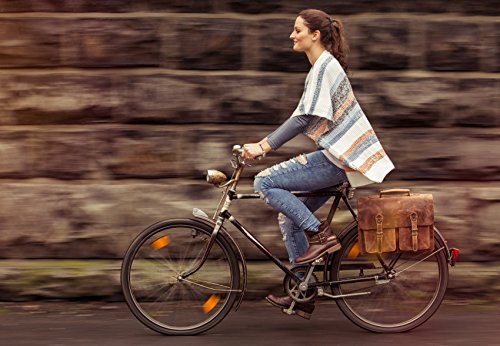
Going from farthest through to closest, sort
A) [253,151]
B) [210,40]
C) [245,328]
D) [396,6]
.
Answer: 1. [396,6]
2. [210,40]
3. [245,328]
4. [253,151]

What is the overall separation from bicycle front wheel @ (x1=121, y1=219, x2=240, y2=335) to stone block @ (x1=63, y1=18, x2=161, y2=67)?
163 centimetres

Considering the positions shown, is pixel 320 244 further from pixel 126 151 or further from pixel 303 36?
pixel 126 151

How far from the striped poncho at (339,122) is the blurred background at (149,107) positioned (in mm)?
1326

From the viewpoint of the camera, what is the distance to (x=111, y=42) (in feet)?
22.0

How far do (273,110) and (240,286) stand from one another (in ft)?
5.14

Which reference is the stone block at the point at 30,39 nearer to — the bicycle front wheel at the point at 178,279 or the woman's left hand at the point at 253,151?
the bicycle front wheel at the point at 178,279

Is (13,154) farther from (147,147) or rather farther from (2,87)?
(147,147)

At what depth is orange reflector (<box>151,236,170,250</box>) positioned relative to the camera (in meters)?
5.64

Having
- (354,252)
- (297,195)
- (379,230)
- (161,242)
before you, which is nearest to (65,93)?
(161,242)

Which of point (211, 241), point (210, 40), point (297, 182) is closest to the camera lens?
point (297, 182)

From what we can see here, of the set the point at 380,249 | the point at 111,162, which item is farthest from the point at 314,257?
the point at 111,162

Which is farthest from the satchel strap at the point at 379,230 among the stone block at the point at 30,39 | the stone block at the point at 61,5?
the stone block at the point at 30,39

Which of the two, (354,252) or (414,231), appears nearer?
(414,231)

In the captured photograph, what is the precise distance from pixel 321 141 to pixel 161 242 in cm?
114
